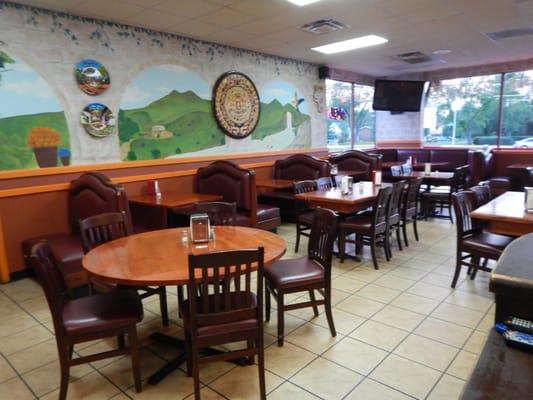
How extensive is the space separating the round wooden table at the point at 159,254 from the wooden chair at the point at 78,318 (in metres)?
0.21

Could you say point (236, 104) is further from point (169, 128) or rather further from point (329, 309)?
point (329, 309)

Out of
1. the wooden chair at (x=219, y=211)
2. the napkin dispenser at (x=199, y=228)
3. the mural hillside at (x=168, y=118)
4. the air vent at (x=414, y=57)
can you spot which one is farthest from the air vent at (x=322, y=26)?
the napkin dispenser at (x=199, y=228)

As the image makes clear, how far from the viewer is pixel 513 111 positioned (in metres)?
8.38

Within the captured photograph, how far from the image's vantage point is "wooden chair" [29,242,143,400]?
6.54ft

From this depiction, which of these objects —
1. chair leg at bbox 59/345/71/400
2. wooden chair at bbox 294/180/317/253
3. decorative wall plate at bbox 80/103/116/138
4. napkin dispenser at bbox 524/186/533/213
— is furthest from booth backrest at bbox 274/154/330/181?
chair leg at bbox 59/345/71/400

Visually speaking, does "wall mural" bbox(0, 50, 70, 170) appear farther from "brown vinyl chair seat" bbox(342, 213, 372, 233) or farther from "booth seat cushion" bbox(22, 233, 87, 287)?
"brown vinyl chair seat" bbox(342, 213, 372, 233)

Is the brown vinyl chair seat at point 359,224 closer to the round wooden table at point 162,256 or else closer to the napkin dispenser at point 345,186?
the napkin dispenser at point 345,186

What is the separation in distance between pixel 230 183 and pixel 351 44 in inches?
124

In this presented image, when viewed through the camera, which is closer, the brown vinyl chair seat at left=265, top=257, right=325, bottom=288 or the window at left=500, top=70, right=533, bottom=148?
the brown vinyl chair seat at left=265, top=257, right=325, bottom=288

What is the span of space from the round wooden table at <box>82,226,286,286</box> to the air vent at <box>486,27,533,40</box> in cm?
528

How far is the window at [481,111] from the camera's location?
8.25m

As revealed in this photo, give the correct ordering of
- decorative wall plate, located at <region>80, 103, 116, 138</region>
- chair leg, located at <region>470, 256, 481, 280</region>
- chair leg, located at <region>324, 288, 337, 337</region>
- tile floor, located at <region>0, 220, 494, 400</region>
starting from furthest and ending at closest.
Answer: decorative wall plate, located at <region>80, 103, 116, 138</region> < chair leg, located at <region>470, 256, 481, 280</region> < chair leg, located at <region>324, 288, 337, 337</region> < tile floor, located at <region>0, 220, 494, 400</region>

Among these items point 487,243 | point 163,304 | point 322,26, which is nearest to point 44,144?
point 163,304

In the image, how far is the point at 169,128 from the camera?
17.1 feet
